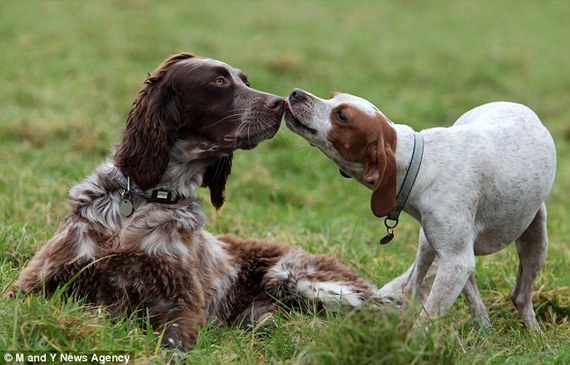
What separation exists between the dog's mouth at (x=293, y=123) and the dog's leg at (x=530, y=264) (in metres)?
1.65

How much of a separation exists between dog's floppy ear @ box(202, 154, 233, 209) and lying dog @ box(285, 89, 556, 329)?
0.60 m

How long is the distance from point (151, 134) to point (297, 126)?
81 centimetres

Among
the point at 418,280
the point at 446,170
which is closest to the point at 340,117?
the point at 446,170

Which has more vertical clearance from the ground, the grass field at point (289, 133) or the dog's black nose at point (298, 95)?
the dog's black nose at point (298, 95)

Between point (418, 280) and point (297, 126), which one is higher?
point (297, 126)

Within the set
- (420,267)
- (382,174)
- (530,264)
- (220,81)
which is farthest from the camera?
(530,264)

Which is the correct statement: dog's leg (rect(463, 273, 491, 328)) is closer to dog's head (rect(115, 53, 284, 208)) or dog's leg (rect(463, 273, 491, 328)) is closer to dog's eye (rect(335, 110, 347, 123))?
dog's eye (rect(335, 110, 347, 123))

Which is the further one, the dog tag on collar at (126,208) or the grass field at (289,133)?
the dog tag on collar at (126,208)

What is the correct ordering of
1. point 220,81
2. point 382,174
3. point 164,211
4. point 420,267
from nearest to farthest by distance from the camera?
point 382,174 → point 164,211 → point 220,81 → point 420,267

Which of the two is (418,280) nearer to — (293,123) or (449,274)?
(449,274)

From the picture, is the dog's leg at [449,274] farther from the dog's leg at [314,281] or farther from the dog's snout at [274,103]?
the dog's snout at [274,103]

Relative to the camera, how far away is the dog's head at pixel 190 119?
4898 mm

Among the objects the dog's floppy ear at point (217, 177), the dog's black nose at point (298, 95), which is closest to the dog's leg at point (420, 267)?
the dog's black nose at point (298, 95)

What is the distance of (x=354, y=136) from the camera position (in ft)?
15.6
